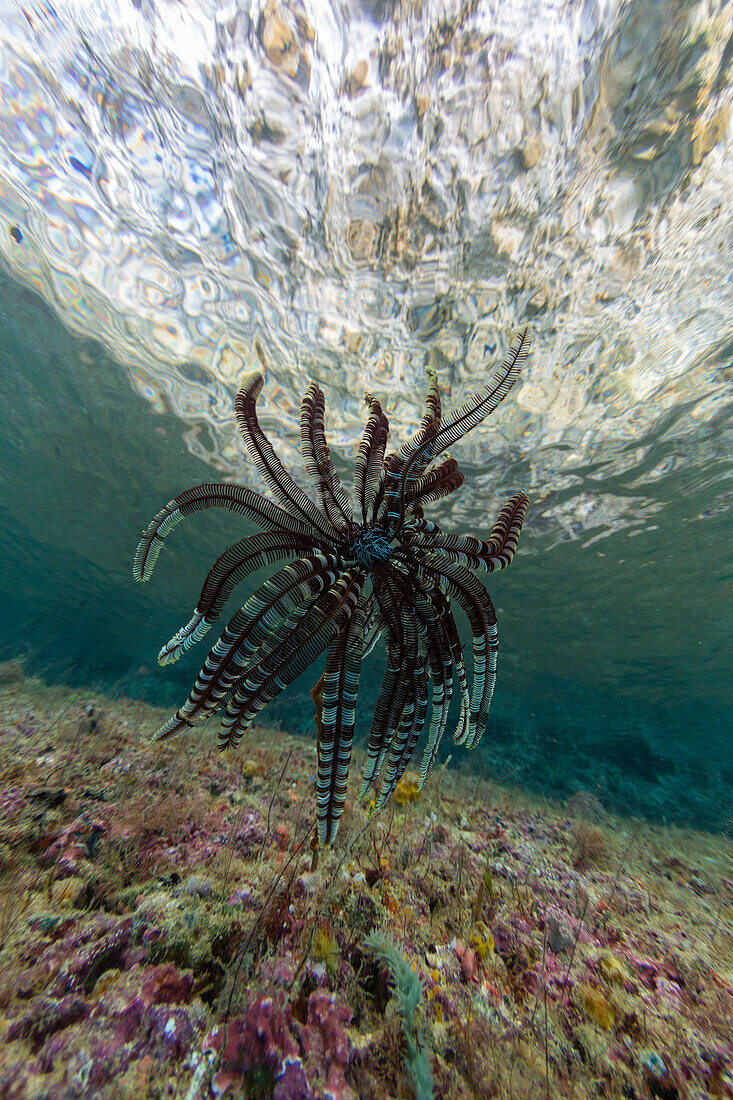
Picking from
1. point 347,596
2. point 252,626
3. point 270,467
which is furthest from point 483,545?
point 270,467

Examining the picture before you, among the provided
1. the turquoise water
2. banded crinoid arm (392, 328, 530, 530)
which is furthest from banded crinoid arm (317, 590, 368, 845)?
the turquoise water

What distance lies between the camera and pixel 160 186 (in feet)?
21.1

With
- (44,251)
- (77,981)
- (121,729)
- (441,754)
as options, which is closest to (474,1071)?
(77,981)

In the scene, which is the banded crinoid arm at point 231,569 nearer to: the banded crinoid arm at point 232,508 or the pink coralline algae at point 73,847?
the banded crinoid arm at point 232,508

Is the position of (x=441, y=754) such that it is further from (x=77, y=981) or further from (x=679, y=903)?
(x=77, y=981)

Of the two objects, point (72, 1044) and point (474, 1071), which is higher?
point (474, 1071)

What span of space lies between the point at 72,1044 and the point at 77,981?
0.36m

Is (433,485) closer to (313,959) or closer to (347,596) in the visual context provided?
(347,596)

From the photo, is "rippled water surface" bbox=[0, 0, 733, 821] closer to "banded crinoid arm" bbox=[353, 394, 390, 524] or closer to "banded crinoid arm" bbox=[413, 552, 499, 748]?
"banded crinoid arm" bbox=[353, 394, 390, 524]

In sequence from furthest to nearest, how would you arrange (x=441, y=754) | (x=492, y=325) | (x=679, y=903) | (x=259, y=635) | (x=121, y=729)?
(x=441, y=754) → (x=492, y=325) → (x=121, y=729) → (x=679, y=903) → (x=259, y=635)

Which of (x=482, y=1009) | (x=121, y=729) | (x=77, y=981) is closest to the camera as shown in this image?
(x=77, y=981)

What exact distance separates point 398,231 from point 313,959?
8849mm

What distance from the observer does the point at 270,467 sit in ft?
12.1

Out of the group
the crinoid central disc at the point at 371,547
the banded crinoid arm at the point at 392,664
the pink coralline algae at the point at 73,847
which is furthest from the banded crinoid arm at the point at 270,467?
the pink coralline algae at the point at 73,847
